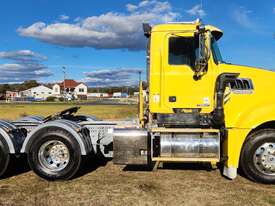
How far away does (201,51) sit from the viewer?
24.5ft

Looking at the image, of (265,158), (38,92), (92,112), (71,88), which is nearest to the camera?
(265,158)

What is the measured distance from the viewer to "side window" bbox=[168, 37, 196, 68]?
7.91m

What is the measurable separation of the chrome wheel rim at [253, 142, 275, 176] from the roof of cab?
2.45 metres

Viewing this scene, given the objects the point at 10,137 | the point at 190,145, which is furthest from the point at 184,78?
the point at 10,137

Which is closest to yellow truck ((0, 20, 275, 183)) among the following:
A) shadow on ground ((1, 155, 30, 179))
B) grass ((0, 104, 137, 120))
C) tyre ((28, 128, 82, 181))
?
tyre ((28, 128, 82, 181))

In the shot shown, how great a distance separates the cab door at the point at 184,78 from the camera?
793 centimetres

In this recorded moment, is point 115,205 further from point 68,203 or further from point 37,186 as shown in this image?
point 37,186

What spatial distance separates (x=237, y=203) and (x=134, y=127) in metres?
2.80

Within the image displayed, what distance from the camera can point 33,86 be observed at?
161750mm

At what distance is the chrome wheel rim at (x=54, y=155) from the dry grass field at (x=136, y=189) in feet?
1.17

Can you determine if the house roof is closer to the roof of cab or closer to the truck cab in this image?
the roof of cab

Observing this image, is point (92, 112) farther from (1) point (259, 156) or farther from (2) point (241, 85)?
(1) point (259, 156)

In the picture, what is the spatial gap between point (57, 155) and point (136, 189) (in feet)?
A: 6.30

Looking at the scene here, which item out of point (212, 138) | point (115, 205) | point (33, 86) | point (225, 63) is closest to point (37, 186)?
point (115, 205)
